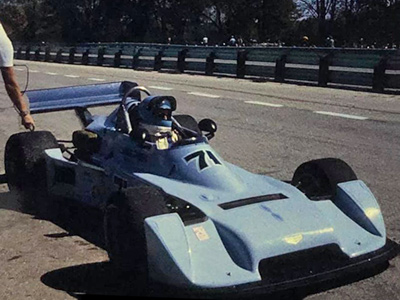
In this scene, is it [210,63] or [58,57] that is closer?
[210,63]

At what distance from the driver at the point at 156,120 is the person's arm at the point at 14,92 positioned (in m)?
0.86

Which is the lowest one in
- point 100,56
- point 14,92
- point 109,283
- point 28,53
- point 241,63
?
point 28,53

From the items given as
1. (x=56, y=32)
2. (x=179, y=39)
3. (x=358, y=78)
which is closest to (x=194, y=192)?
(x=358, y=78)

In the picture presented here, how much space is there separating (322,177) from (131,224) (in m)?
1.63

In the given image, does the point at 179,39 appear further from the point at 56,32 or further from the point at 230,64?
the point at 230,64

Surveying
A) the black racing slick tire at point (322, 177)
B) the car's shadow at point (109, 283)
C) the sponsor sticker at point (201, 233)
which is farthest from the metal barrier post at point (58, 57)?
the sponsor sticker at point (201, 233)

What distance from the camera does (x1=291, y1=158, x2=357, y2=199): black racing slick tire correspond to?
5164 millimetres

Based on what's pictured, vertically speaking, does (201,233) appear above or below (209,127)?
below

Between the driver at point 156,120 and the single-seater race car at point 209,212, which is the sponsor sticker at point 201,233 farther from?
the driver at point 156,120

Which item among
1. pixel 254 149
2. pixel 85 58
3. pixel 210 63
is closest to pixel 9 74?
pixel 254 149

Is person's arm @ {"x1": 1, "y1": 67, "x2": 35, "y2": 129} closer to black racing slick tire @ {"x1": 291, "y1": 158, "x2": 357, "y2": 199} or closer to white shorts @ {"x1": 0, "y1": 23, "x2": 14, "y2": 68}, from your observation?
white shorts @ {"x1": 0, "y1": 23, "x2": 14, "y2": 68}

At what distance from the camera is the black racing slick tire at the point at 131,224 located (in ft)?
14.0

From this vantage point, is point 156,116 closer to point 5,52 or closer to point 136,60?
point 5,52

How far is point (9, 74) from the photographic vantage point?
543 cm
